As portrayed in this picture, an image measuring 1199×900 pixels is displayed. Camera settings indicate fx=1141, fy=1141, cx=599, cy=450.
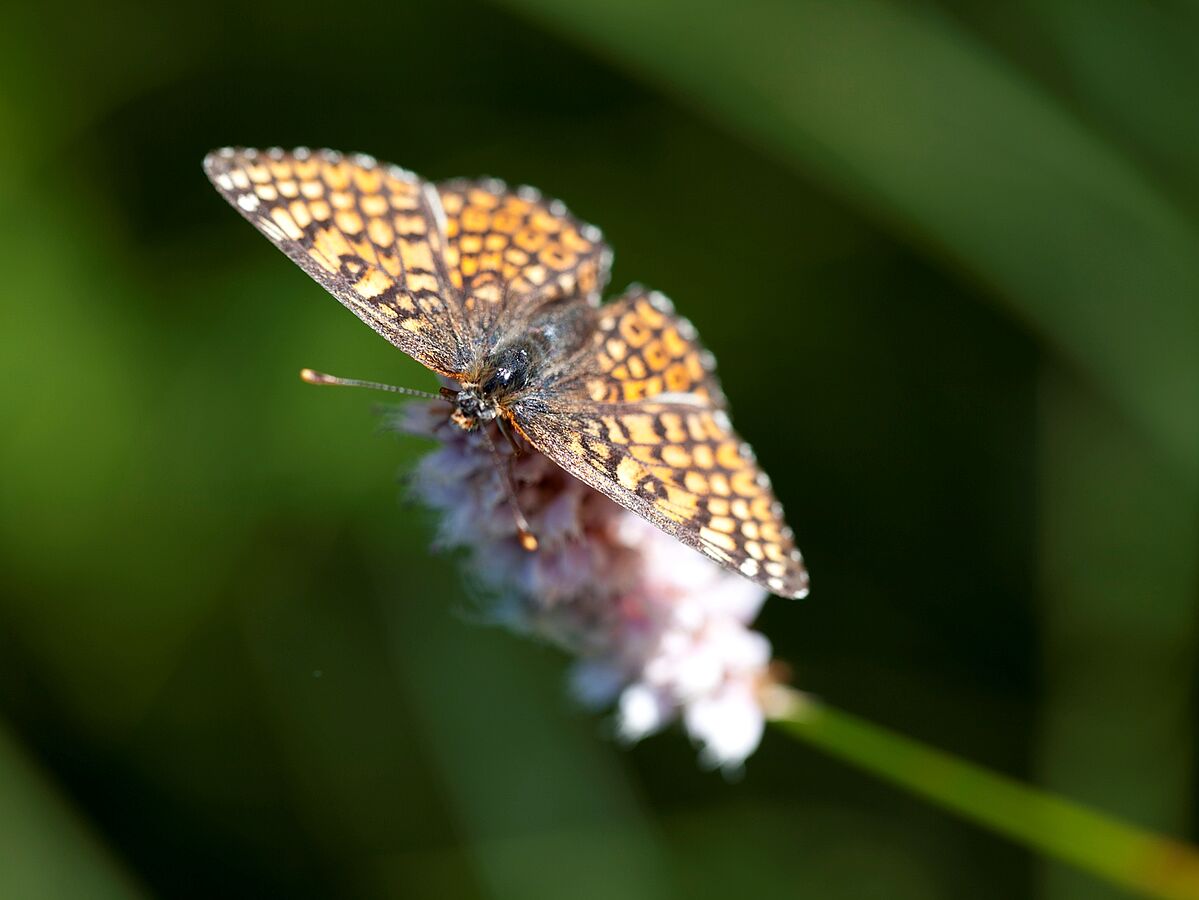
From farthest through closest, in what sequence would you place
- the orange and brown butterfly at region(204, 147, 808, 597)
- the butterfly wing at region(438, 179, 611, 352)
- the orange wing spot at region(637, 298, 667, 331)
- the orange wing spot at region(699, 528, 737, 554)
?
the butterfly wing at region(438, 179, 611, 352)
the orange wing spot at region(637, 298, 667, 331)
the orange and brown butterfly at region(204, 147, 808, 597)
the orange wing spot at region(699, 528, 737, 554)

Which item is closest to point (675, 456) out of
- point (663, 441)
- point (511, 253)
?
point (663, 441)

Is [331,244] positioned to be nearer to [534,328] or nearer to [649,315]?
[534,328]

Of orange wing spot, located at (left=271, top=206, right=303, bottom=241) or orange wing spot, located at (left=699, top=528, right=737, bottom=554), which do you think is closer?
orange wing spot, located at (left=699, top=528, right=737, bottom=554)

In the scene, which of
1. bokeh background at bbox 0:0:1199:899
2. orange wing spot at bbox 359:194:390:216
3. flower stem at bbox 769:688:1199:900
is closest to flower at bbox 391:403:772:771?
flower stem at bbox 769:688:1199:900

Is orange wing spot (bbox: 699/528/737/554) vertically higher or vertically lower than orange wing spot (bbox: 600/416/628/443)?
lower

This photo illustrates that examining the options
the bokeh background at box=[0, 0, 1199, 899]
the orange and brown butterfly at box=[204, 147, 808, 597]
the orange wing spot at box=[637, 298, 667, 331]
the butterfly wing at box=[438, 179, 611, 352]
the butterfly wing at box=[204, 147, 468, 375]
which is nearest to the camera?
the orange and brown butterfly at box=[204, 147, 808, 597]

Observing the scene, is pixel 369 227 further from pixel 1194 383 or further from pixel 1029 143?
pixel 1194 383

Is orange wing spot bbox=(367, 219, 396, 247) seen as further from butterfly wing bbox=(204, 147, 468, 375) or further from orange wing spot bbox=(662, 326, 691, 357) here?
orange wing spot bbox=(662, 326, 691, 357)

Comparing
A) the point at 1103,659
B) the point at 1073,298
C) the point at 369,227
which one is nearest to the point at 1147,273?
the point at 1073,298
